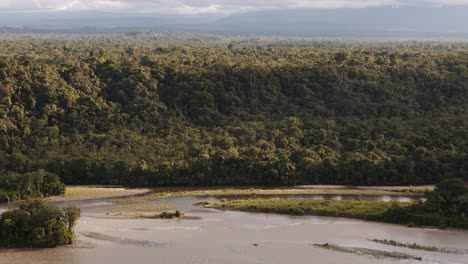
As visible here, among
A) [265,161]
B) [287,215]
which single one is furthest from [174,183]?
[287,215]

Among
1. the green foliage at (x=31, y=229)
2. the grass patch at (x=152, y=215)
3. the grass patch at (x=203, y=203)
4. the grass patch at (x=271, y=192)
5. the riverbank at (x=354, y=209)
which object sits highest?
the green foliage at (x=31, y=229)

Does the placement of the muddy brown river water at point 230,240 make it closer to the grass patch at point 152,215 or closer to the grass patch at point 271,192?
the grass patch at point 152,215

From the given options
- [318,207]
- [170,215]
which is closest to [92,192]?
[170,215]

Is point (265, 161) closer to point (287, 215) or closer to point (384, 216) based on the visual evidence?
point (287, 215)

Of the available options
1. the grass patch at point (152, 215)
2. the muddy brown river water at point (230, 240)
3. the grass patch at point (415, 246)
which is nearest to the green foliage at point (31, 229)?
the muddy brown river water at point (230, 240)

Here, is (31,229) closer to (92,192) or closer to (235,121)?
(92,192)

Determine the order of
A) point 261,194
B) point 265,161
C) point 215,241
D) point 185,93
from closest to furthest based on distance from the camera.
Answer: point 215,241
point 261,194
point 265,161
point 185,93
